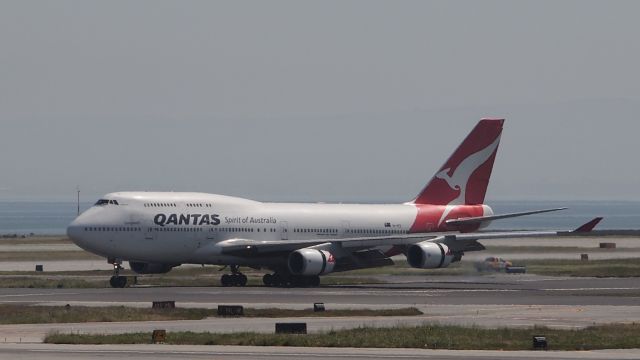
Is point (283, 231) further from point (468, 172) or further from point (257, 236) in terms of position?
point (468, 172)

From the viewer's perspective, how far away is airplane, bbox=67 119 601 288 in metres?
77.2

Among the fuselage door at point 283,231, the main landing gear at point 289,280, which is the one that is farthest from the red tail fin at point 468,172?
the main landing gear at point 289,280

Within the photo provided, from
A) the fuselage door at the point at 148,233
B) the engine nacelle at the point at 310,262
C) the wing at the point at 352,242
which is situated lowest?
the engine nacelle at the point at 310,262

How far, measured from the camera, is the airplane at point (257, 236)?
77.2 meters

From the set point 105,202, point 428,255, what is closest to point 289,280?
point 428,255

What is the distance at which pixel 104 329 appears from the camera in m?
46.7

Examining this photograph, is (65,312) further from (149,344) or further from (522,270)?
(522,270)

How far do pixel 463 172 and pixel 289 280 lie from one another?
48.3 feet

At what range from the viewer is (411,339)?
4212 centimetres

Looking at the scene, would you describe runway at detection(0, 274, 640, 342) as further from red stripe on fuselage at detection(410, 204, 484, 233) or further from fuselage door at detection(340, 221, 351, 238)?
fuselage door at detection(340, 221, 351, 238)

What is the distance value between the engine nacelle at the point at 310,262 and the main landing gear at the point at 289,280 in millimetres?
1062

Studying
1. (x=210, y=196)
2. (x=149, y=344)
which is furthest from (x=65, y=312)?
(x=210, y=196)

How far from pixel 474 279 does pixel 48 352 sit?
50.4 m

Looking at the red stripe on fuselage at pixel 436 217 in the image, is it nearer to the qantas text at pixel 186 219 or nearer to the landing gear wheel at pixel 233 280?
the landing gear wheel at pixel 233 280
